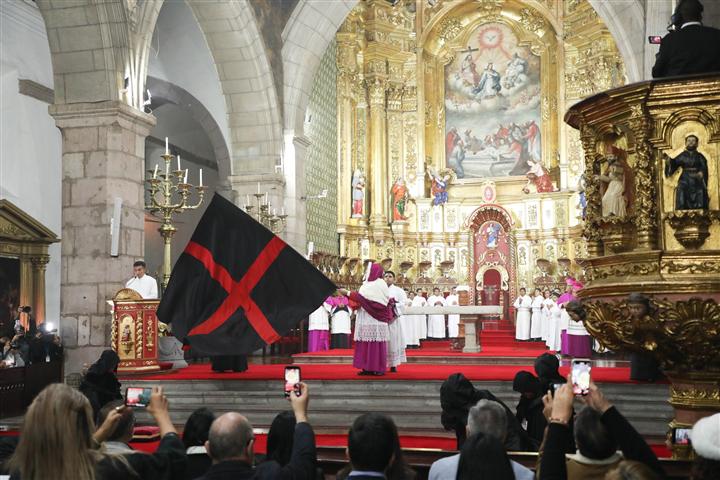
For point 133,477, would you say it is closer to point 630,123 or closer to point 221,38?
point 630,123

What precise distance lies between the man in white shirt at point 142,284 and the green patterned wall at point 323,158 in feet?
34.5

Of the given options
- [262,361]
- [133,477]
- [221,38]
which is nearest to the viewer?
[133,477]

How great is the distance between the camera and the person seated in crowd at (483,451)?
3227mm

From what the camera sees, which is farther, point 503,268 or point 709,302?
point 503,268

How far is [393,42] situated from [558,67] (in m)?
5.03

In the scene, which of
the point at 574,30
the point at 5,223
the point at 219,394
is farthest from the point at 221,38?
the point at 574,30

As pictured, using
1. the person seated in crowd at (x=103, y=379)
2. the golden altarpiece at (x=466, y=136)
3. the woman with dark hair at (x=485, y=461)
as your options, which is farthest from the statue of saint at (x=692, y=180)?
the golden altarpiece at (x=466, y=136)

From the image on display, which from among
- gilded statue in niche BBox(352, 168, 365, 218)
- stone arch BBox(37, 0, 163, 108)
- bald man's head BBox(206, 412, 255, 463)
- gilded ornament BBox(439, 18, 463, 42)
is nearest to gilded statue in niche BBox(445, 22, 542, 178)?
gilded ornament BBox(439, 18, 463, 42)

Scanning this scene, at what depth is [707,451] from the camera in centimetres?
254

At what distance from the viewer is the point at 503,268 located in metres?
24.4

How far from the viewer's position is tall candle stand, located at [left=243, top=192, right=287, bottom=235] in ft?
50.5

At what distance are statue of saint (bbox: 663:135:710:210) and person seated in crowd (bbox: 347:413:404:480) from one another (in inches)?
137

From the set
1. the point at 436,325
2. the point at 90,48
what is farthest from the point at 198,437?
the point at 436,325

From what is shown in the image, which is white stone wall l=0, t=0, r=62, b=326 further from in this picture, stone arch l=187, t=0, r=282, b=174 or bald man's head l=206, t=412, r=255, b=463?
bald man's head l=206, t=412, r=255, b=463
